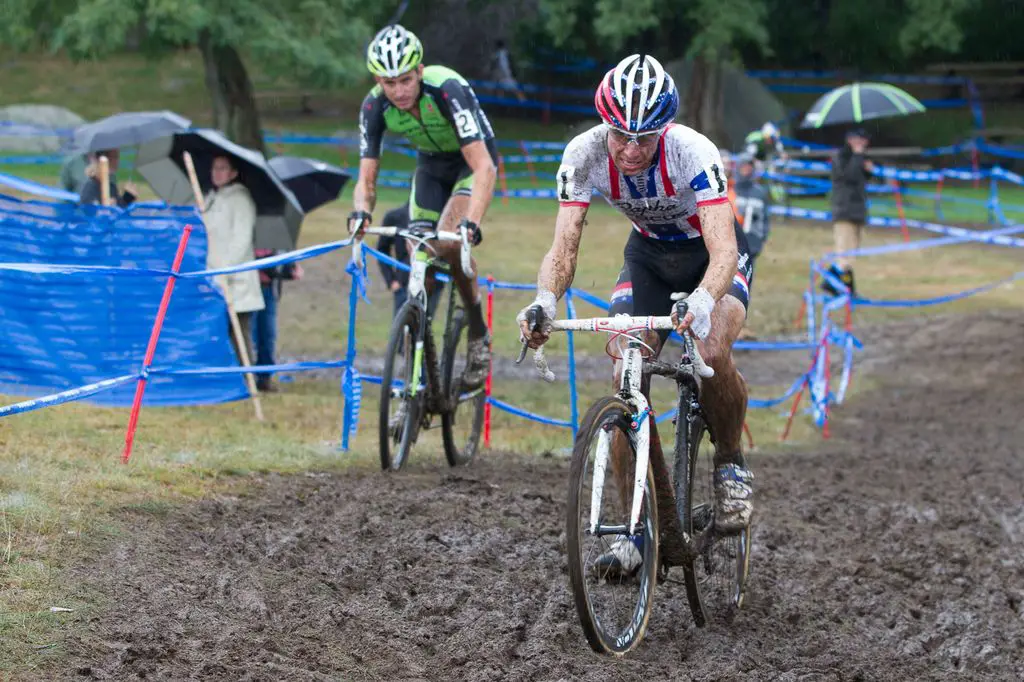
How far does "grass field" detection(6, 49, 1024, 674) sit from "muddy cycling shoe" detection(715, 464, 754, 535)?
8.84ft

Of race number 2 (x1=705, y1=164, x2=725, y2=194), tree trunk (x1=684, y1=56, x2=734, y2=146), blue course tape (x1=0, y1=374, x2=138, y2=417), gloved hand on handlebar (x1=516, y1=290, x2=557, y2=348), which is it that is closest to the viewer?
gloved hand on handlebar (x1=516, y1=290, x2=557, y2=348)

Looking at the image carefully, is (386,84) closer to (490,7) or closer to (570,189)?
(570,189)

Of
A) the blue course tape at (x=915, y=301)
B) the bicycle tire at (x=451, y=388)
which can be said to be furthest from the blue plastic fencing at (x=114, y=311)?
the blue course tape at (x=915, y=301)

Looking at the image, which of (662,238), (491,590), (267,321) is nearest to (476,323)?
(662,238)

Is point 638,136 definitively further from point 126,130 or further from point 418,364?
point 126,130

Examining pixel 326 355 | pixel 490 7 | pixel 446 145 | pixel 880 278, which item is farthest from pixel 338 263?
pixel 490 7

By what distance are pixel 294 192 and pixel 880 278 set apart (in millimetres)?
12583

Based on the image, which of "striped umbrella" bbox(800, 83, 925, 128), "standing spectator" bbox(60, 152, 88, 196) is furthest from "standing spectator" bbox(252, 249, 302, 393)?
"striped umbrella" bbox(800, 83, 925, 128)

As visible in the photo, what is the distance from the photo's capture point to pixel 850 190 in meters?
18.8

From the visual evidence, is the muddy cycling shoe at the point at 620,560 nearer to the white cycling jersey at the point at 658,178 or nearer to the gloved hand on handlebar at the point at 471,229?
the white cycling jersey at the point at 658,178

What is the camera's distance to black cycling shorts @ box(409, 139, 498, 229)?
346 inches

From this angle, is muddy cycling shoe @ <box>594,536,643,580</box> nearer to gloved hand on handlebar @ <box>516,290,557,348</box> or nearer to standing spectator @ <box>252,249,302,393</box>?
gloved hand on handlebar @ <box>516,290,557,348</box>

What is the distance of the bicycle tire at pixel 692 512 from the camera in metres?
5.66

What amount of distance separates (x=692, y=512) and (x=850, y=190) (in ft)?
45.4
